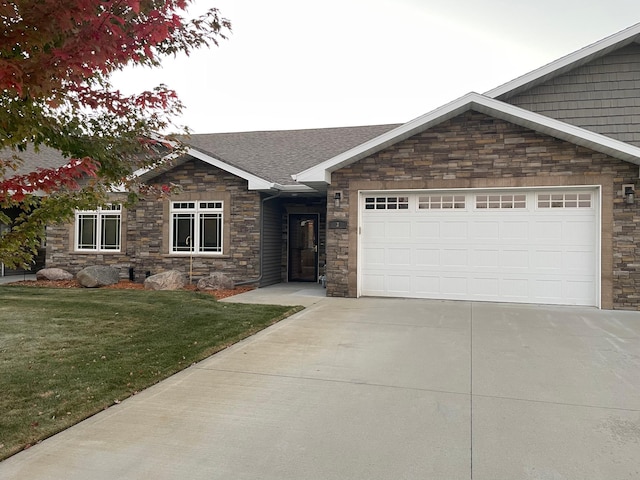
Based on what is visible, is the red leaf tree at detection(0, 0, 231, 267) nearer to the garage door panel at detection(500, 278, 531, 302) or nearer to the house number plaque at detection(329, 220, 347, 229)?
the house number plaque at detection(329, 220, 347, 229)

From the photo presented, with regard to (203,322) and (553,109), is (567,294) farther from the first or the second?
(203,322)

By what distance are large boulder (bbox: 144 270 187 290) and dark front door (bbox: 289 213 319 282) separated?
3709mm

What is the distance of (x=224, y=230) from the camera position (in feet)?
38.8

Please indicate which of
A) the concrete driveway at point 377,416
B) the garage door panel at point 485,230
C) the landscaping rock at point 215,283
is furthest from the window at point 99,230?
the garage door panel at point 485,230

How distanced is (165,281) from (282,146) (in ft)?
21.8

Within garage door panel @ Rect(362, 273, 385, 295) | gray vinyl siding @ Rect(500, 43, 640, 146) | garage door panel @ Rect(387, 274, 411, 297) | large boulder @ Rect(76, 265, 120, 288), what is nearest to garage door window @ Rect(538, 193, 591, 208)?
gray vinyl siding @ Rect(500, 43, 640, 146)

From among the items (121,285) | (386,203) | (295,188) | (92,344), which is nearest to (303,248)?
(295,188)

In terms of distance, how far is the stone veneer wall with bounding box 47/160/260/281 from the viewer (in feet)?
38.4

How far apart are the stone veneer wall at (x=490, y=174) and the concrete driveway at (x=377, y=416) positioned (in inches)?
116

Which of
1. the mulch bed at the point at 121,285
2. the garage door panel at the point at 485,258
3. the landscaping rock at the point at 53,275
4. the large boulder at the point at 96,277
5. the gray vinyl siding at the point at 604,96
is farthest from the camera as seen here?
the landscaping rock at the point at 53,275

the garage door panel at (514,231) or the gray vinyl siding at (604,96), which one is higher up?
the gray vinyl siding at (604,96)

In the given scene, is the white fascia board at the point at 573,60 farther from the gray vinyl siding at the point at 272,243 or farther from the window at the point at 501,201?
the gray vinyl siding at the point at 272,243

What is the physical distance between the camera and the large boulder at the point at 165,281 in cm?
1104

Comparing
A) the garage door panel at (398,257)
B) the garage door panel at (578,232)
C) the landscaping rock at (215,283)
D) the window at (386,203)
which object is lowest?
the landscaping rock at (215,283)
